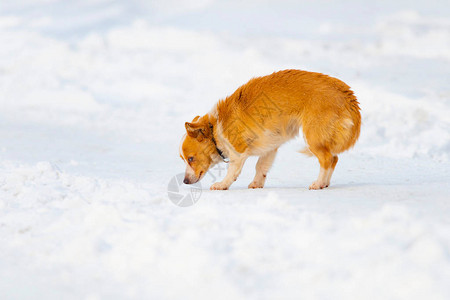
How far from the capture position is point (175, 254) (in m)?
3.05

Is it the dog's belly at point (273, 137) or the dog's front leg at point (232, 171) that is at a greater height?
the dog's belly at point (273, 137)

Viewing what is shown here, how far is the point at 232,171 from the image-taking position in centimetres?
512

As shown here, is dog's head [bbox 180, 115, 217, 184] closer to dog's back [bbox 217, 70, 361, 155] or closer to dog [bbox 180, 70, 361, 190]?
dog [bbox 180, 70, 361, 190]

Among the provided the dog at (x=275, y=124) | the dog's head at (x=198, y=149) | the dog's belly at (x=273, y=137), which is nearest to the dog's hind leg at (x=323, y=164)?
the dog at (x=275, y=124)

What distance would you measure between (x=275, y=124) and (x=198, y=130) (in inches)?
29.2

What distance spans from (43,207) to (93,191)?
68 cm

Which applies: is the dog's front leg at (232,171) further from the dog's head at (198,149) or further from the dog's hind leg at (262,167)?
the dog's hind leg at (262,167)

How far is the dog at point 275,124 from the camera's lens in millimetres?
4727

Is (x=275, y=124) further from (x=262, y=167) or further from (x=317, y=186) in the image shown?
(x=317, y=186)

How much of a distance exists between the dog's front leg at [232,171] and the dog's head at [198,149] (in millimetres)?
193

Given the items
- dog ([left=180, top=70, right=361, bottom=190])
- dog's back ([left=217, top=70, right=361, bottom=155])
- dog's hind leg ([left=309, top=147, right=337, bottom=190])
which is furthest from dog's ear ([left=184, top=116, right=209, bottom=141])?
dog's hind leg ([left=309, top=147, right=337, bottom=190])

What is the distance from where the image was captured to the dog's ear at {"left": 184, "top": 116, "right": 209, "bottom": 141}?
16.2 ft

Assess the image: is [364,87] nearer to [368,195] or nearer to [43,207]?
[368,195]

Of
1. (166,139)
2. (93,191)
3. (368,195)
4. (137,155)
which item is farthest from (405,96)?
(93,191)
